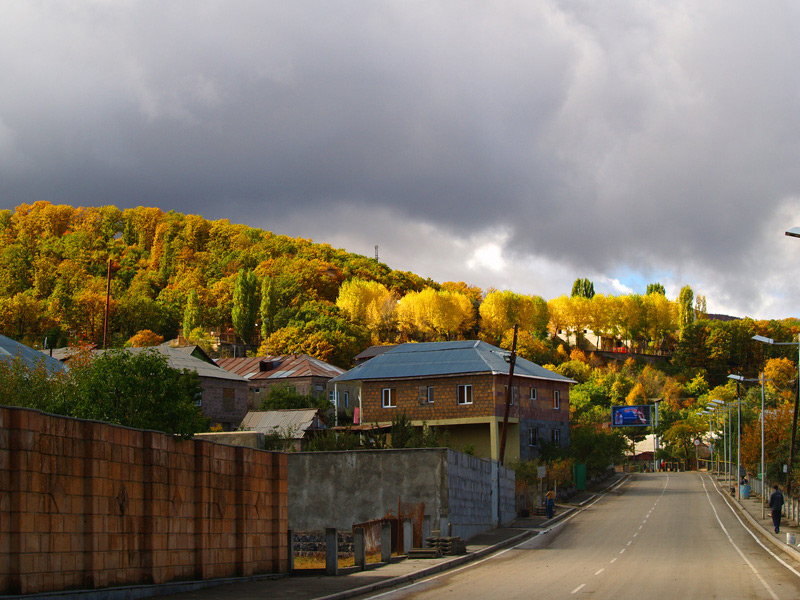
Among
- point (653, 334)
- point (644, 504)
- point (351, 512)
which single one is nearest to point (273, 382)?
point (644, 504)

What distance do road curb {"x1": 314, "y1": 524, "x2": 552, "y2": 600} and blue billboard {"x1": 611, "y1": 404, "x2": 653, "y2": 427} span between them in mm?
59236

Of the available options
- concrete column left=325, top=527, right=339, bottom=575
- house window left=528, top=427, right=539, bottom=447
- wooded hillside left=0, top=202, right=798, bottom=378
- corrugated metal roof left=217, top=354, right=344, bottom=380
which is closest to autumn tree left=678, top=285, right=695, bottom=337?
wooded hillside left=0, top=202, right=798, bottom=378

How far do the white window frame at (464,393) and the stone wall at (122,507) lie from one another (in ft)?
124

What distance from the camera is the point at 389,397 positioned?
6519 cm

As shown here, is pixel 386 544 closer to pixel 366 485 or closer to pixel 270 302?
pixel 366 485

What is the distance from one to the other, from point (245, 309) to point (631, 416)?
5301 cm

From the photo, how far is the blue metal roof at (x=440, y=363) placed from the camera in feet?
208

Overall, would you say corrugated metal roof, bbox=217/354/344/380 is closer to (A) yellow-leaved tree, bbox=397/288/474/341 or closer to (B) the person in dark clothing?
(A) yellow-leaved tree, bbox=397/288/474/341

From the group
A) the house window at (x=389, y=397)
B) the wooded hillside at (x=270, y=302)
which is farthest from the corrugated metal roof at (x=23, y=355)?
the wooded hillside at (x=270, y=302)

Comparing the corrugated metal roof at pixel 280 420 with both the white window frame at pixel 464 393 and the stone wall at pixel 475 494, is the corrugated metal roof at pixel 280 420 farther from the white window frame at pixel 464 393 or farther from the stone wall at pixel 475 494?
the stone wall at pixel 475 494

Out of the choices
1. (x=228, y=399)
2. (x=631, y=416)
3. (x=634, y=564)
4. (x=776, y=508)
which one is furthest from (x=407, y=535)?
(x=631, y=416)

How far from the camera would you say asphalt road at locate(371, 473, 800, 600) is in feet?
69.5

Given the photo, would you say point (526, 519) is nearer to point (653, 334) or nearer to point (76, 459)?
point (76, 459)

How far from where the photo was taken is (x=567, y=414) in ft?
229
